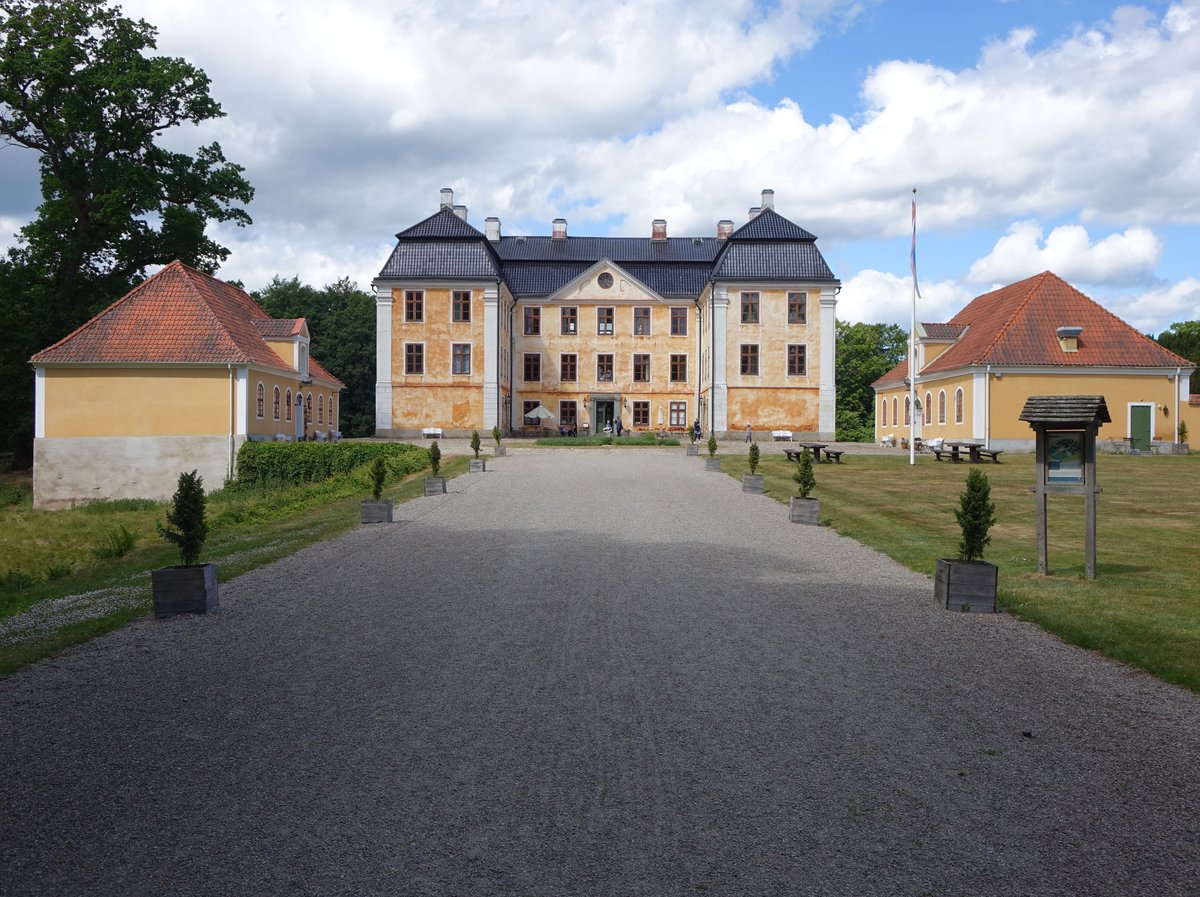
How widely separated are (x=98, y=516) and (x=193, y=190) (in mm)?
16884

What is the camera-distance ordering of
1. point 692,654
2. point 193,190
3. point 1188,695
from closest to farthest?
point 1188,695 < point 692,654 < point 193,190

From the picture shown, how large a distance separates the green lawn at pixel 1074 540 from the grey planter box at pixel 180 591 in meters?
7.89

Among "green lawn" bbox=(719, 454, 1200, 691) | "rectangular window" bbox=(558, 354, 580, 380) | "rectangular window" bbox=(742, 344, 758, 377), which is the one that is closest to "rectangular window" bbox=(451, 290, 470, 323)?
"rectangular window" bbox=(558, 354, 580, 380)

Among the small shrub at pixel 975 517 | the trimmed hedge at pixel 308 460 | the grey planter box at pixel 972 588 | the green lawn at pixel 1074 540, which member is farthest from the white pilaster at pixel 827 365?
the grey planter box at pixel 972 588

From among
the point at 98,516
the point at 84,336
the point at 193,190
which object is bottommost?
the point at 98,516

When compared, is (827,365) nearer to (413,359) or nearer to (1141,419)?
(1141,419)

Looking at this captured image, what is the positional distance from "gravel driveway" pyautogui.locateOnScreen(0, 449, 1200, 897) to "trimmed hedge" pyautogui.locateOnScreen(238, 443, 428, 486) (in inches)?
732

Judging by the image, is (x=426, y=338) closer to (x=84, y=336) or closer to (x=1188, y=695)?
(x=84, y=336)

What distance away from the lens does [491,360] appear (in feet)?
163

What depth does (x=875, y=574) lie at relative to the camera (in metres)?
11.6

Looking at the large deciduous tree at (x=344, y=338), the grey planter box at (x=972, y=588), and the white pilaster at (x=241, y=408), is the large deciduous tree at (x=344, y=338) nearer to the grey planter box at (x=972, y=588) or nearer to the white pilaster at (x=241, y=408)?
the white pilaster at (x=241, y=408)

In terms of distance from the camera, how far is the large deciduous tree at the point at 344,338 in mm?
68375

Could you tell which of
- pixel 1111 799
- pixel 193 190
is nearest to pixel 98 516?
pixel 193 190

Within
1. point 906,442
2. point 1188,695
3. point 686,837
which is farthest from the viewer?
point 906,442
